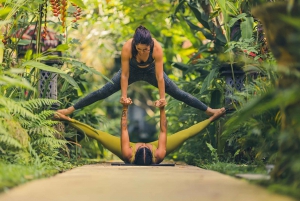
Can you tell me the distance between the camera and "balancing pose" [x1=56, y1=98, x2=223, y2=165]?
5.90 m

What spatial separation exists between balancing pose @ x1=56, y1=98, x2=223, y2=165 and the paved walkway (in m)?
1.80

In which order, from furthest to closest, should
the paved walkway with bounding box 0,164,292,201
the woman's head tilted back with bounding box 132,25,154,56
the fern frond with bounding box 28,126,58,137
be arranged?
the woman's head tilted back with bounding box 132,25,154,56
the fern frond with bounding box 28,126,58,137
the paved walkway with bounding box 0,164,292,201

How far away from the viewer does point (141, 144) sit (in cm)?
605

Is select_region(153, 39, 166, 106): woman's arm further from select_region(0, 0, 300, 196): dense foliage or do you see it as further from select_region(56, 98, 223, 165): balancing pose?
select_region(0, 0, 300, 196): dense foliage

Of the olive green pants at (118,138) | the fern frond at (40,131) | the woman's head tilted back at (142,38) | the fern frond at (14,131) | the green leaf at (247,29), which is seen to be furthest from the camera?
the olive green pants at (118,138)

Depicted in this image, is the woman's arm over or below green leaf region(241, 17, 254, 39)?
below

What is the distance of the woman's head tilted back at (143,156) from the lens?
5.88m

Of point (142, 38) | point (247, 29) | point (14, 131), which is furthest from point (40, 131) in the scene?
point (247, 29)

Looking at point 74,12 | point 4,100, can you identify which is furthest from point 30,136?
Result: point 74,12

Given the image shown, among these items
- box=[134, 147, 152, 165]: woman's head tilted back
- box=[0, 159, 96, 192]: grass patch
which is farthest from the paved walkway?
box=[134, 147, 152, 165]: woman's head tilted back

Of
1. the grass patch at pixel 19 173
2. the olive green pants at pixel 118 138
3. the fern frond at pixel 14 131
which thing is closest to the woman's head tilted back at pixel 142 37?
the olive green pants at pixel 118 138

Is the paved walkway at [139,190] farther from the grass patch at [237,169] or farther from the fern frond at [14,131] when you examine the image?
the fern frond at [14,131]

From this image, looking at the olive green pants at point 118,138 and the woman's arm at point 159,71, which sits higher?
the woman's arm at point 159,71

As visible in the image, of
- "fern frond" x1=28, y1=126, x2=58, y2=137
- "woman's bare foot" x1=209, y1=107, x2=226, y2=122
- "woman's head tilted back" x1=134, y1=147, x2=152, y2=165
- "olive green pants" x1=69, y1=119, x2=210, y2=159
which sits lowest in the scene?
"woman's head tilted back" x1=134, y1=147, x2=152, y2=165
